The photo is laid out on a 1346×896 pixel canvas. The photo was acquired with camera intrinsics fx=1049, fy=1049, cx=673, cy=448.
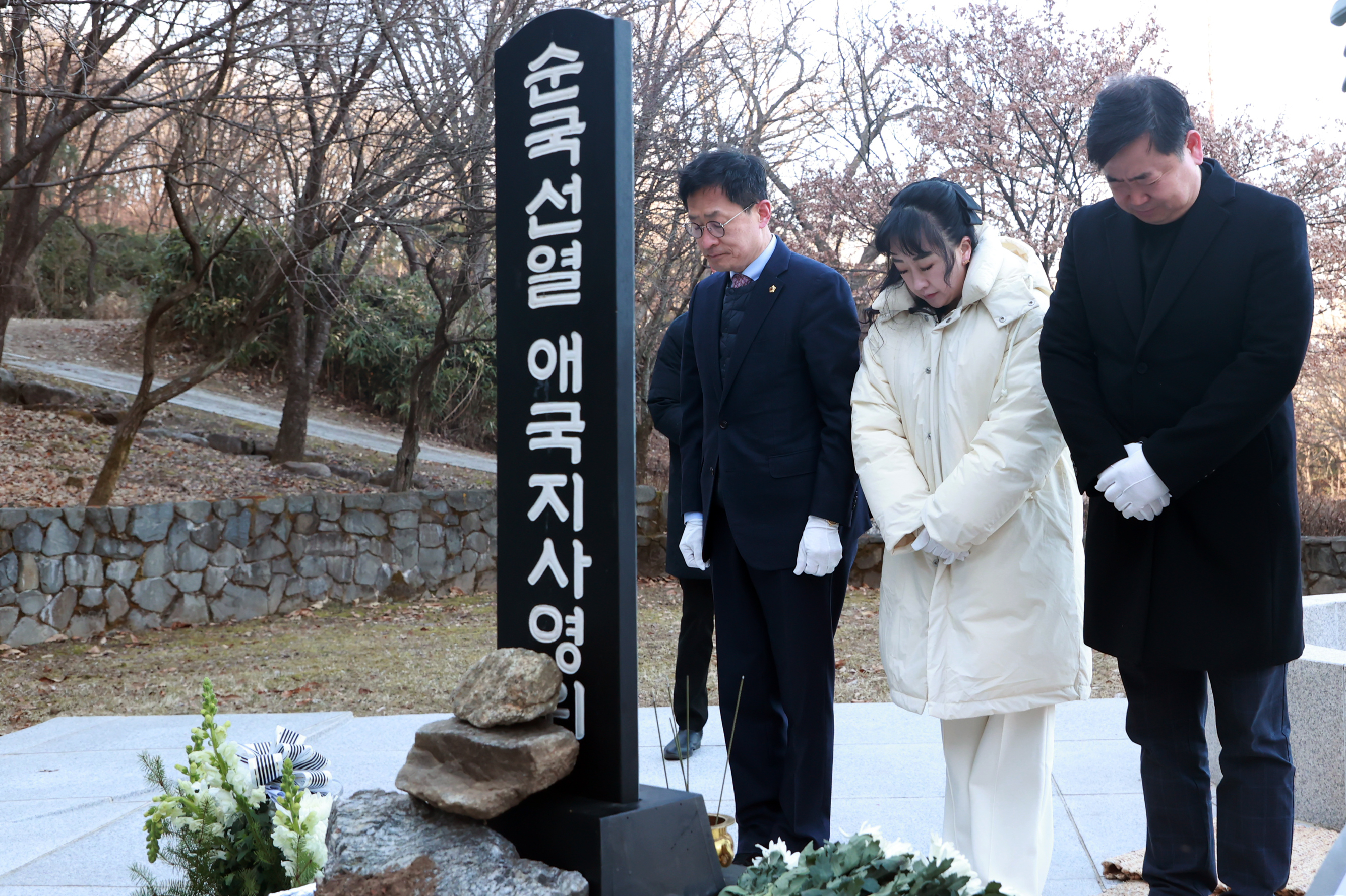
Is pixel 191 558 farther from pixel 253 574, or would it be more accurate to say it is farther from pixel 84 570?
pixel 84 570

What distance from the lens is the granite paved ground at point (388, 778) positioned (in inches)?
117

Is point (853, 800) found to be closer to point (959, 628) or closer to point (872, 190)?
point (959, 628)

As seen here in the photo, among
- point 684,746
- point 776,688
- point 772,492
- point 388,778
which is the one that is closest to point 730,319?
point 772,492

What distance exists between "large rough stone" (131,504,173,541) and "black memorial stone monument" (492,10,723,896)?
6730 mm

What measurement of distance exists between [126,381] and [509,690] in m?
13.9

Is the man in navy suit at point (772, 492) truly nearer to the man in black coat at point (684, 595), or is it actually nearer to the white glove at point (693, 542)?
the white glove at point (693, 542)

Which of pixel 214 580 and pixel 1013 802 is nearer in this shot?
pixel 1013 802

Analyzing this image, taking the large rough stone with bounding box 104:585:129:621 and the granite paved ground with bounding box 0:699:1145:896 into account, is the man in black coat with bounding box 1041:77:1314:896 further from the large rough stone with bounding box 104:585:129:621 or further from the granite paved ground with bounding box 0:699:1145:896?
the large rough stone with bounding box 104:585:129:621

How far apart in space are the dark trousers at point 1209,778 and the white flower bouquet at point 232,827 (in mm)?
1770

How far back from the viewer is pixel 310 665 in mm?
6559

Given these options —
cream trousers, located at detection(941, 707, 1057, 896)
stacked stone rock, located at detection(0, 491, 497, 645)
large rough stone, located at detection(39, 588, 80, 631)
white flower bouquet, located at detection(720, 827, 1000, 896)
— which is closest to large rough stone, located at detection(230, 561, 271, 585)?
stacked stone rock, located at detection(0, 491, 497, 645)

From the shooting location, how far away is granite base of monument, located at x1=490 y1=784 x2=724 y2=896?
2.15m

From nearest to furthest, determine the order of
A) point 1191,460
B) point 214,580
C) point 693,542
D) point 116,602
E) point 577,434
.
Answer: point 1191,460, point 577,434, point 693,542, point 116,602, point 214,580

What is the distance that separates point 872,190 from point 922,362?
386 inches
